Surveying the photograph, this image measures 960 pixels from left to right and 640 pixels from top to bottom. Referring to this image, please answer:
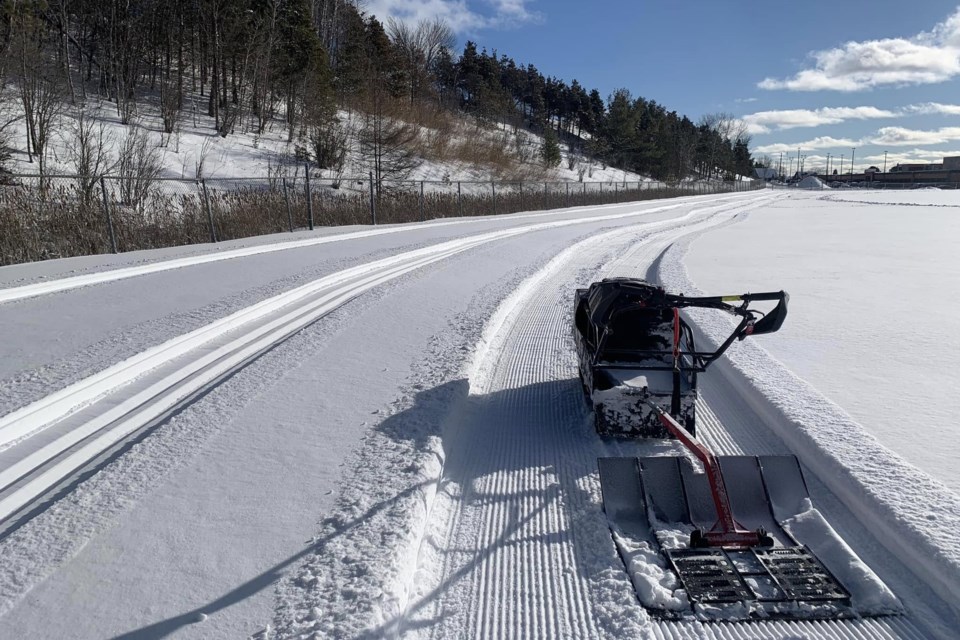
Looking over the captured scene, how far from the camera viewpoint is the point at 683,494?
12.6ft

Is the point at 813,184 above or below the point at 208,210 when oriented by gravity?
above

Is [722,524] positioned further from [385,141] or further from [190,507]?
[385,141]

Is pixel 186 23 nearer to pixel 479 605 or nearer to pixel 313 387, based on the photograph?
pixel 313 387

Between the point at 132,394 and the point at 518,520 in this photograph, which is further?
the point at 132,394

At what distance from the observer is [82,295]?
885cm

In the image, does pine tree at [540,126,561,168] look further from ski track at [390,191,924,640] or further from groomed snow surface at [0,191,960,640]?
ski track at [390,191,924,640]

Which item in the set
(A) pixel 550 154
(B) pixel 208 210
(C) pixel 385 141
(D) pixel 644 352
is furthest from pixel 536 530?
(A) pixel 550 154

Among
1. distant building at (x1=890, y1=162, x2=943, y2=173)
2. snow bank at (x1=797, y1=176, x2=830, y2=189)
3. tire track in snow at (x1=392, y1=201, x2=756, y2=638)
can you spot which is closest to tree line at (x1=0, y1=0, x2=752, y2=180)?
tire track in snow at (x1=392, y1=201, x2=756, y2=638)

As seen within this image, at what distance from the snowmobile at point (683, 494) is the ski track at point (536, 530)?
4.7 inches

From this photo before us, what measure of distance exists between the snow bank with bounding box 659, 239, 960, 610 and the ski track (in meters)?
0.26

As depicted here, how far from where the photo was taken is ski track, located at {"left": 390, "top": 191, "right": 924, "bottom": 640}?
2896mm

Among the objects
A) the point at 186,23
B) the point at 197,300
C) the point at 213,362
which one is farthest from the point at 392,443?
the point at 186,23

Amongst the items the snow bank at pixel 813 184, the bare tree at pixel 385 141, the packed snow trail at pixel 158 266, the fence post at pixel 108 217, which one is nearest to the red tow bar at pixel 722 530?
the packed snow trail at pixel 158 266

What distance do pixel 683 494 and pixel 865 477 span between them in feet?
3.98
